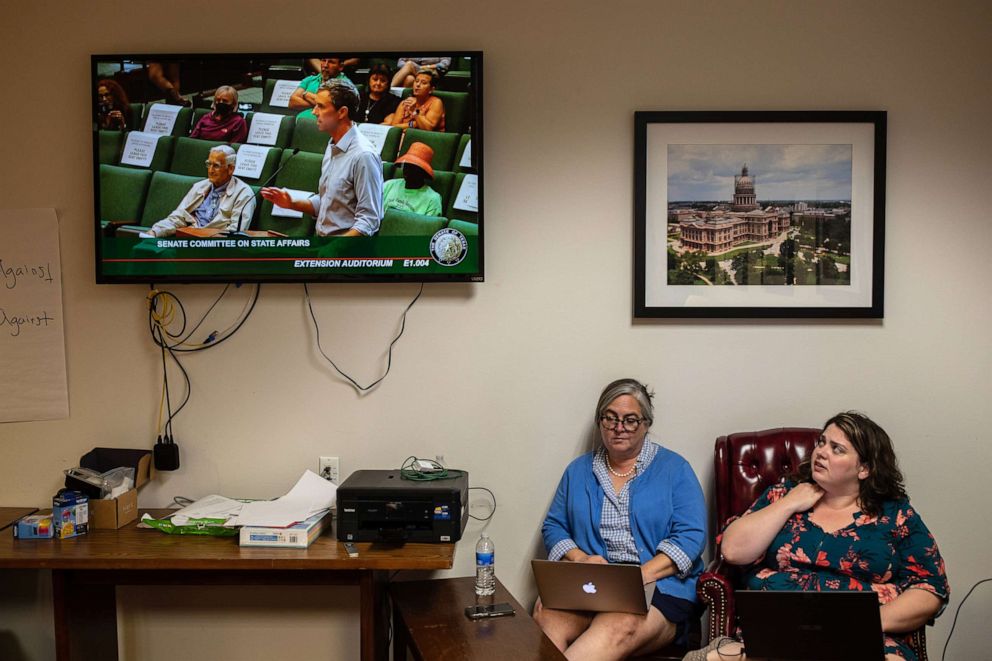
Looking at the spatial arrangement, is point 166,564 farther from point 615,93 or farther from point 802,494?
point 615,93

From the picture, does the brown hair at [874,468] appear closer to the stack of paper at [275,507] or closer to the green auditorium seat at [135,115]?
the stack of paper at [275,507]

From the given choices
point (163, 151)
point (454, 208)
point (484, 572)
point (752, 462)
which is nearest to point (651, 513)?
point (752, 462)

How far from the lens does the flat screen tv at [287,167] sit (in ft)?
9.31

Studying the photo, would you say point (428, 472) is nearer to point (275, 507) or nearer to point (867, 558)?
point (275, 507)

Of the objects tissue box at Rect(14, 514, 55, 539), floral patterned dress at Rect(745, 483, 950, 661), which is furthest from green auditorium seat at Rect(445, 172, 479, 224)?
tissue box at Rect(14, 514, 55, 539)

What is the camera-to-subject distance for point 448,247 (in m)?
2.85

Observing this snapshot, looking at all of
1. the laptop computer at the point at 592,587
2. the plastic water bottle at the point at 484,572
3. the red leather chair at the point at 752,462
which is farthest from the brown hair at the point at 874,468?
the plastic water bottle at the point at 484,572

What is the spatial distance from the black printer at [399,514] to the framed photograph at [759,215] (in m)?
0.98

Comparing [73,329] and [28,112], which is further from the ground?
[28,112]

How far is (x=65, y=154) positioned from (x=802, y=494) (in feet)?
9.11

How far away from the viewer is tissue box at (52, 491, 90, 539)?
260 cm

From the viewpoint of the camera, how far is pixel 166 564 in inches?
94.0

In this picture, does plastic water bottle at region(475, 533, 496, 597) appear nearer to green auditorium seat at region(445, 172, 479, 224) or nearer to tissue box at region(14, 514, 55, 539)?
green auditorium seat at region(445, 172, 479, 224)

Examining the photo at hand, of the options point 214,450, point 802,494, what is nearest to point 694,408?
point 802,494
